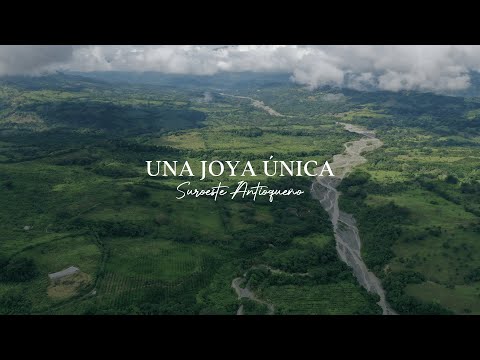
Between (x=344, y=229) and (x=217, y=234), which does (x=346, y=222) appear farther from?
(x=217, y=234)

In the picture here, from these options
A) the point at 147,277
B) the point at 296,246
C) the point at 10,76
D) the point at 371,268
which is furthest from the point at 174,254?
the point at 10,76

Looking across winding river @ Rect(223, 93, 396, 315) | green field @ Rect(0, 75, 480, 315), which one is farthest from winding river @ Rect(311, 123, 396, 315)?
green field @ Rect(0, 75, 480, 315)

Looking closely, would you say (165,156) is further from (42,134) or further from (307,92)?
(307,92)

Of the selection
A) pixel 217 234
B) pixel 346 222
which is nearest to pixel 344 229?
pixel 346 222

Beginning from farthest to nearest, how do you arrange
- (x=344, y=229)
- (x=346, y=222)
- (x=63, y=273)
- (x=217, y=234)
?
1. (x=346, y=222)
2. (x=344, y=229)
3. (x=217, y=234)
4. (x=63, y=273)

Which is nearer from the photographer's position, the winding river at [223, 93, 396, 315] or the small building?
the small building

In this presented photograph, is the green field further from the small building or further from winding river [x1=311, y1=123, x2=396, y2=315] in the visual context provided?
winding river [x1=311, y1=123, x2=396, y2=315]
